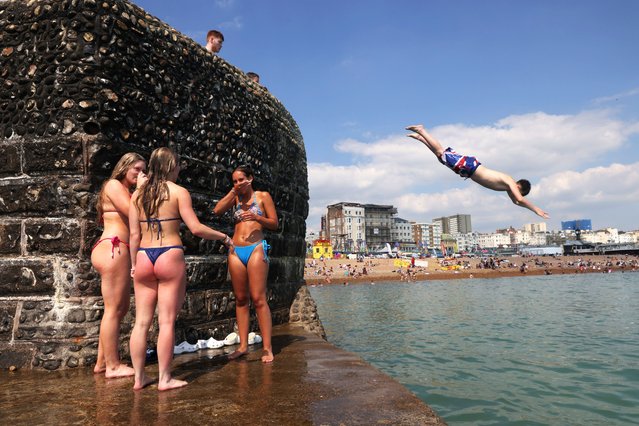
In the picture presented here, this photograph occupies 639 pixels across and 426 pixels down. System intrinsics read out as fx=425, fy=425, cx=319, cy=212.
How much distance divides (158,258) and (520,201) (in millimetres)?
5081

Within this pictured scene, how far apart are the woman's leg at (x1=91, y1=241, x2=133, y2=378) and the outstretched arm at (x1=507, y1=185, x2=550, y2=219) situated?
16.9 ft

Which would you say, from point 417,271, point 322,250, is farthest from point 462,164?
point 322,250

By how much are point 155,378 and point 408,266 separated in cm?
6688

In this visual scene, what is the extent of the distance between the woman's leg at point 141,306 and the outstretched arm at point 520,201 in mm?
4954

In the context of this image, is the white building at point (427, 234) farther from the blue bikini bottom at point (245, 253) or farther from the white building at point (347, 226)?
the blue bikini bottom at point (245, 253)

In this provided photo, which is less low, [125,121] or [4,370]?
[125,121]

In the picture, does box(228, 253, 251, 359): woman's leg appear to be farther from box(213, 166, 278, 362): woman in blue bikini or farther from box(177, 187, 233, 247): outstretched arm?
box(177, 187, 233, 247): outstretched arm

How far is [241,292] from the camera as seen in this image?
463cm

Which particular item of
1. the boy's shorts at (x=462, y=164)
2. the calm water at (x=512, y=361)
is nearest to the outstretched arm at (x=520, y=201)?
the boy's shorts at (x=462, y=164)

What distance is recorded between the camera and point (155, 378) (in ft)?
12.6

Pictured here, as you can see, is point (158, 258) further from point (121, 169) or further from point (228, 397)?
point (228, 397)

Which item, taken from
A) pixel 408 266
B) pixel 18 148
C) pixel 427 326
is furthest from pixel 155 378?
pixel 408 266

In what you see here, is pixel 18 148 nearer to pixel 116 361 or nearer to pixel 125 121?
pixel 125 121

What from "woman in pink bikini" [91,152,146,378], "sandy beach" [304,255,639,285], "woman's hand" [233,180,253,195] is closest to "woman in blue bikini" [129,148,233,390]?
"woman in pink bikini" [91,152,146,378]
